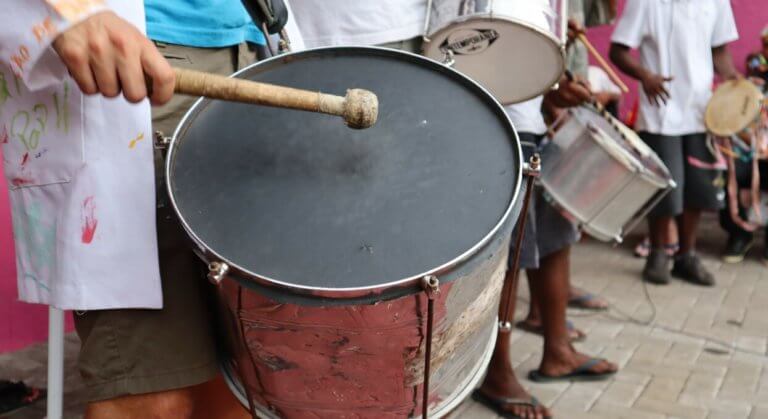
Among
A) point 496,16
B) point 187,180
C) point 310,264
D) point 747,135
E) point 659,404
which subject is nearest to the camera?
point 310,264

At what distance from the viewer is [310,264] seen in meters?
1.18

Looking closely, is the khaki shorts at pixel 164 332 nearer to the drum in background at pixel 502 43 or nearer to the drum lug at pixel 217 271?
the drum lug at pixel 217 271

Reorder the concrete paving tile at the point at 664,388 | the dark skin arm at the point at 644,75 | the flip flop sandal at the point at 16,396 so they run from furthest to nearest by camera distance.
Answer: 1. the dark skin arm at the point at 644,75
2. the concrete paving tile at the point at 664,388
3. the flip flop sandal at the point at 16,396

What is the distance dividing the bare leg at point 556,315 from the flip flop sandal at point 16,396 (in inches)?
73.3

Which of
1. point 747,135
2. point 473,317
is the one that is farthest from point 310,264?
point 747,135

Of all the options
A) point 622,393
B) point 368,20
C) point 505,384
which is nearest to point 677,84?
point 622,393

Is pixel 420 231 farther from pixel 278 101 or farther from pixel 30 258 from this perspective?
pixel 30 258

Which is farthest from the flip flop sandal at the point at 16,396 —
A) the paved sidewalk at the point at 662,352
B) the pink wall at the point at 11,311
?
the pink wall at the point at 11,311

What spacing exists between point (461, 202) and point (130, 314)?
1.89ft

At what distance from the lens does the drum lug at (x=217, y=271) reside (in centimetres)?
115

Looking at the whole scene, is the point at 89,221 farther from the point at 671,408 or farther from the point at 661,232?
the point at 661,232

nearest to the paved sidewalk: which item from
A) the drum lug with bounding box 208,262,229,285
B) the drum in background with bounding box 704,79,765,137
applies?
the drum in background with bounding box 704,79,765,137

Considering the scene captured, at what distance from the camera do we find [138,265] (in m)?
1.31

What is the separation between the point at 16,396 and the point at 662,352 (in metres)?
2.59
